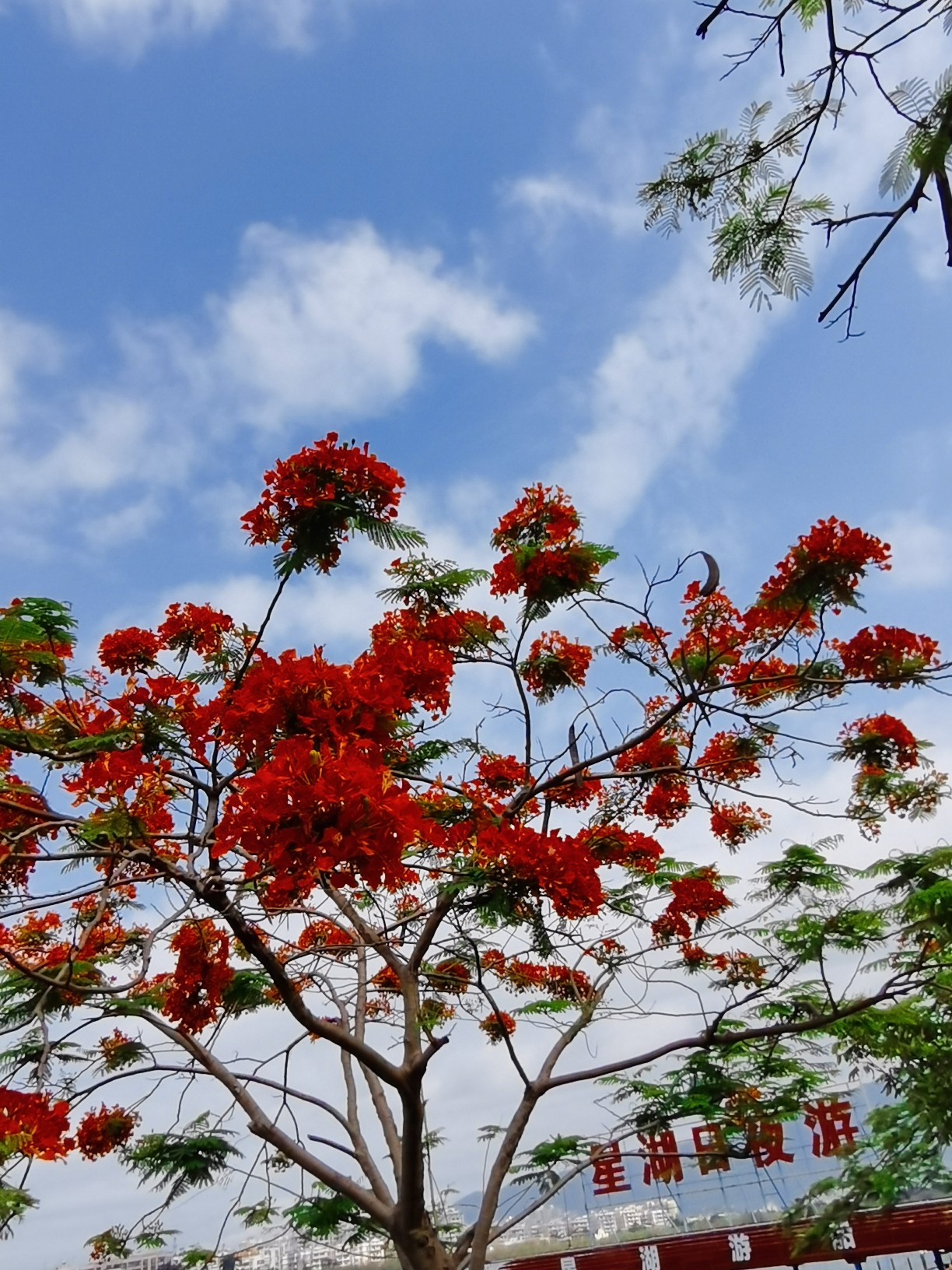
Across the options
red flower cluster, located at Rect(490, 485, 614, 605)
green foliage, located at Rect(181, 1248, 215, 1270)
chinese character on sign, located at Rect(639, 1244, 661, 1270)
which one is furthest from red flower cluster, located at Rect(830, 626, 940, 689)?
chinese character on sign, located at Rect(639, 1244, 661, 1270)

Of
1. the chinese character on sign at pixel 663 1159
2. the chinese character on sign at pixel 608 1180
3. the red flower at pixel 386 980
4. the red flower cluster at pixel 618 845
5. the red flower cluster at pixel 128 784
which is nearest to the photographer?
the red flower cluster at pixel 128 784

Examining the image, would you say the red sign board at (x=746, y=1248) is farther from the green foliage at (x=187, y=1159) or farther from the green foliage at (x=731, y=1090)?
the green foliage at (x=187, y=1159)

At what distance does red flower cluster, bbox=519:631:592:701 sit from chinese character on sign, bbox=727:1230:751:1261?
22.8ft

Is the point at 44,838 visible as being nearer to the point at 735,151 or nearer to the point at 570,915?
the point at 570,915

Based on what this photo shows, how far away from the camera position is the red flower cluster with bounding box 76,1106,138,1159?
545 cm

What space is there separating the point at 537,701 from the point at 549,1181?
3.48 m

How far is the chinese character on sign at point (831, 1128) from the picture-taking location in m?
7.24

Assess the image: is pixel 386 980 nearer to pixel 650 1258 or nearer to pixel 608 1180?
pixel 608 1180

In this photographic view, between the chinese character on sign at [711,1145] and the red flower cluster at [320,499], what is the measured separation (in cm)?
426

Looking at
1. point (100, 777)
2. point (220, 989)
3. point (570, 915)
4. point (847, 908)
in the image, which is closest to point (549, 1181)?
point (847, 908)

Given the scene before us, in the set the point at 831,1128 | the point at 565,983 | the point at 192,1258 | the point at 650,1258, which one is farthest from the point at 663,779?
the point at 650,1258

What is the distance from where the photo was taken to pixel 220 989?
3799 mm

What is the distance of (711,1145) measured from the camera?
6.62 metres

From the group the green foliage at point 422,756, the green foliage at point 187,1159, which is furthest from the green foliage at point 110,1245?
the green foliage at point 422,756
